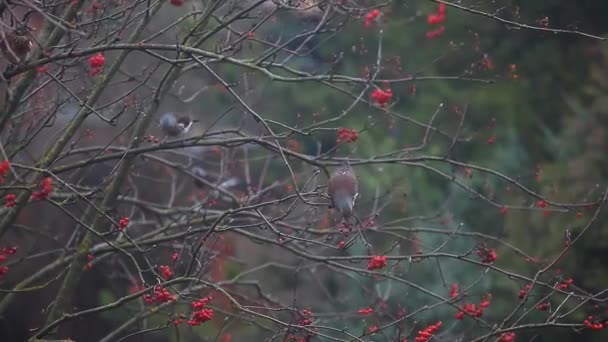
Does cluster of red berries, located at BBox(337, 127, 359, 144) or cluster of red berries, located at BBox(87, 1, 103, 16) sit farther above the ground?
cluster of red berries, located at BBox(87, 1, 103, 16)

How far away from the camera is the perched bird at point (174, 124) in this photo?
6059mm

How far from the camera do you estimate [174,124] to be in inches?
239

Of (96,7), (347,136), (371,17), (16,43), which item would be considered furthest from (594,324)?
(16,43)

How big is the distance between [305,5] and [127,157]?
1498 millimetres

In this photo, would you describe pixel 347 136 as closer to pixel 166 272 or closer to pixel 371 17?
pixel 371 17

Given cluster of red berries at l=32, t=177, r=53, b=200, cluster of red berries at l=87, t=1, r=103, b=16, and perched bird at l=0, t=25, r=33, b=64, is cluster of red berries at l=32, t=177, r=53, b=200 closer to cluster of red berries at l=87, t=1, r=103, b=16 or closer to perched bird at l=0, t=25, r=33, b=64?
perched bird at l=0, t=25, r=33, b=64

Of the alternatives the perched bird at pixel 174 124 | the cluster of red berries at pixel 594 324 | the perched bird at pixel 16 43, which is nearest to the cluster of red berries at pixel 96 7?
the perched bird at pixel 16 43

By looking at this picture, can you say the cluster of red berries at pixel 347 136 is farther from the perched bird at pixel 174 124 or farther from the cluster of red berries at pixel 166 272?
the cluster of red berries at pixel 166 272

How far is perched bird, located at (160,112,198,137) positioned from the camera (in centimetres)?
606

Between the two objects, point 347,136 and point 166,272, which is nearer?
point 166,272

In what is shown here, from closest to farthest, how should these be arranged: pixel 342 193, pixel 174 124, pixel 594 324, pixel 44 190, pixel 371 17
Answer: pixel 44 190, pixel 594 324, pixel 342 193, pixel 371 17, pixel 174 124

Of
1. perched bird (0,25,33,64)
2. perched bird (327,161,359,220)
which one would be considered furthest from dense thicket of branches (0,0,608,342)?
perched bird (327,161,359,220)

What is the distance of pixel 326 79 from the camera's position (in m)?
5.38

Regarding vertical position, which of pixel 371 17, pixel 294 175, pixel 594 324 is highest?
pixel 371 17
